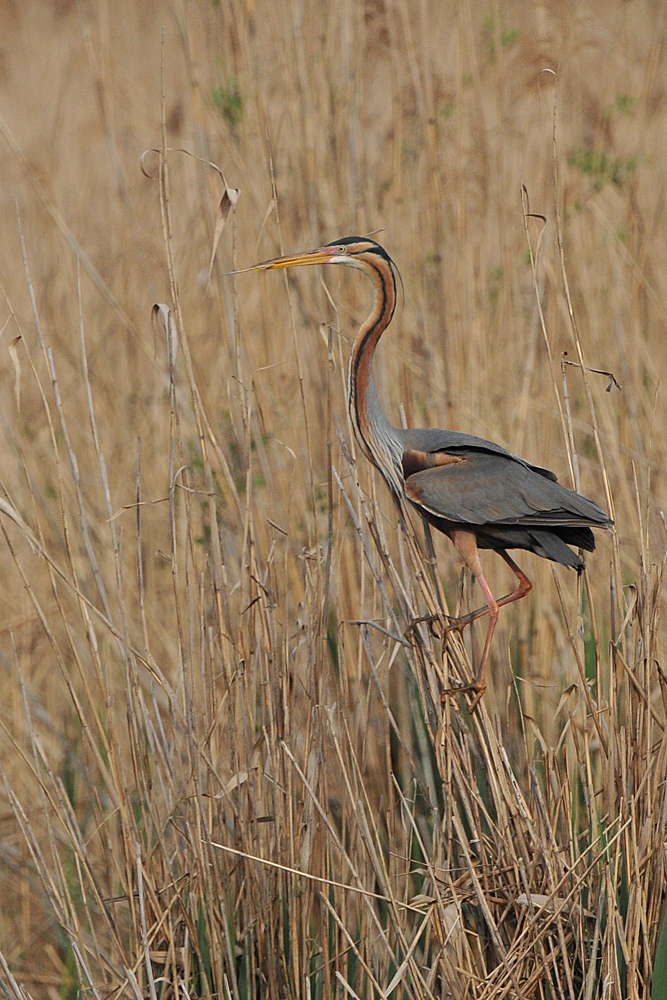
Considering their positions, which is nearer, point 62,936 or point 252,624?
point 252,624

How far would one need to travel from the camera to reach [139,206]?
347 cm

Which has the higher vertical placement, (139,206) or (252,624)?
(139,206)

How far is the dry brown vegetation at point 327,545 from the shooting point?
1.67m

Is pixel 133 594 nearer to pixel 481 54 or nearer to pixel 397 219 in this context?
pixel 397 219

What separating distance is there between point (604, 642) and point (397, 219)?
1132 mm

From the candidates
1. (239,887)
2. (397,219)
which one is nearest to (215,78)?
(397,219)

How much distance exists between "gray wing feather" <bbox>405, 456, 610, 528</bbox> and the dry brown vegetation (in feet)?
0.27

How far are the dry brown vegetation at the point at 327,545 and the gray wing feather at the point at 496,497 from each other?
0.27 feet

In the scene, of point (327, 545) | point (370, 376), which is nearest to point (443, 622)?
point (327, 545)

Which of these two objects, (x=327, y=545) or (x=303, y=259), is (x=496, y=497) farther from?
(x=303, y=259)

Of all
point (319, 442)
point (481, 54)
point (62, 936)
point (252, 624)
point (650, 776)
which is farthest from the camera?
point (481, 54)

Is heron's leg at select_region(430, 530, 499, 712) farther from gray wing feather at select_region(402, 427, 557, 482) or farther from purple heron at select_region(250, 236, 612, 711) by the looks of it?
gray wing feather at select_region(402, 427, 557, 482)

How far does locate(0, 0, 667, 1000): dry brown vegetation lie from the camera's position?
167 centimetres

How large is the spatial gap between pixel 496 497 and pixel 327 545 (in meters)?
0.31
